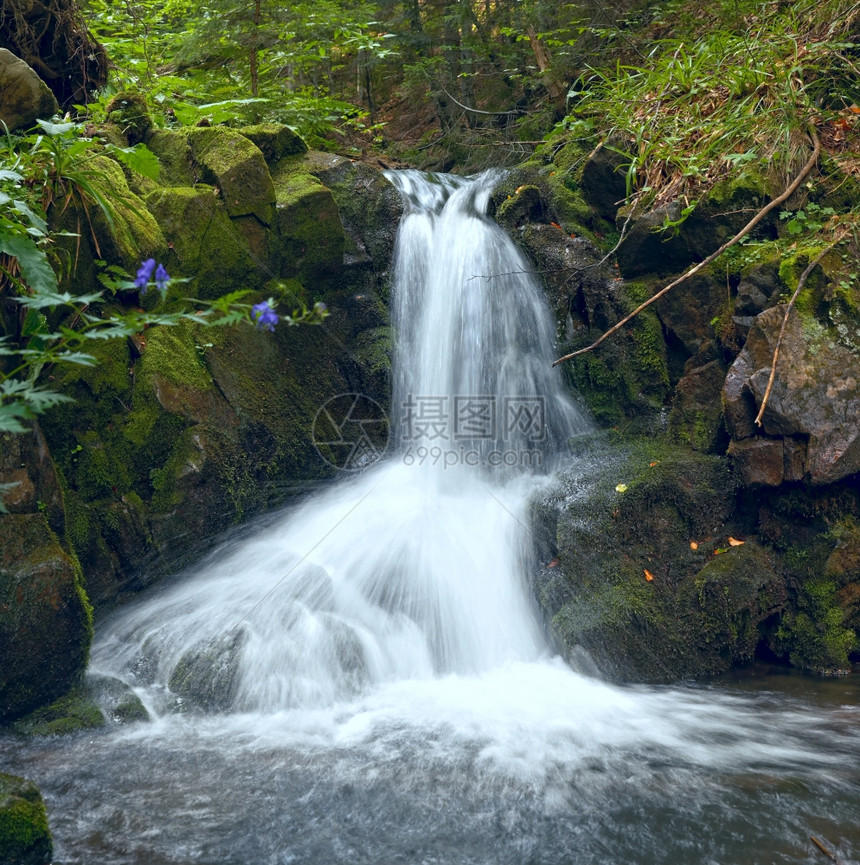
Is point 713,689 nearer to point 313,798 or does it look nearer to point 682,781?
point 682,781

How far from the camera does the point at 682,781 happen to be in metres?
2.91

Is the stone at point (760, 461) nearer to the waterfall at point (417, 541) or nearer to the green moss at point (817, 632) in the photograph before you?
the green moss at point (817, 632)

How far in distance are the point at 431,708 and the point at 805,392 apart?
9.34 ft

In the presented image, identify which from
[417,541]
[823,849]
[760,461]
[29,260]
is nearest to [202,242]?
[29,260]

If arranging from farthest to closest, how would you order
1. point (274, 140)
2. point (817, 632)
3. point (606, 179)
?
point (606, 179), point (274, 140), point (817, 632)

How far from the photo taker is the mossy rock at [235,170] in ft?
17.1

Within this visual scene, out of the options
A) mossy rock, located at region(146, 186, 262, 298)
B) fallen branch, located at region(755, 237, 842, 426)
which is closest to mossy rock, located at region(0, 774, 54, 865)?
mossy rock, located at region(146, 186, 262, 298)

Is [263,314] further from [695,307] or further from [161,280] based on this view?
[695,307]

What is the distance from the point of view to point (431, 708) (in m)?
3.63

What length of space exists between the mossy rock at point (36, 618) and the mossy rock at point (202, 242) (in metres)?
2.13

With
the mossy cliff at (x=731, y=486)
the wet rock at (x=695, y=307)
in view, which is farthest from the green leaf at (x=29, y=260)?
the wet rock at (x=695, y=307)

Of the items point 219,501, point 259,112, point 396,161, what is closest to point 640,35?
point 396,161

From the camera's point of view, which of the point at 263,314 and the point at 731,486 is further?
the point at 731,486

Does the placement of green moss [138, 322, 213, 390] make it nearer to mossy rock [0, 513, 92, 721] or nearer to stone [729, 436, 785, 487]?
mossy rock [0, 513, 92, 721]
